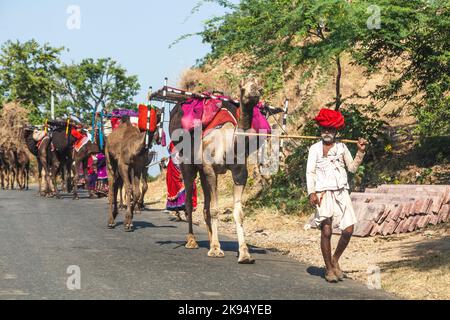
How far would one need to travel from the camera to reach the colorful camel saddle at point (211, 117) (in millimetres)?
11500

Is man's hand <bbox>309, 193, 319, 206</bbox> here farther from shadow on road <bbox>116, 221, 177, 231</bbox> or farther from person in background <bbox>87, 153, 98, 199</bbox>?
person in background <bbox>87, 153, 98, 199</bbox>

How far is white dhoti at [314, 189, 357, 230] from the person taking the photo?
29.7 ft

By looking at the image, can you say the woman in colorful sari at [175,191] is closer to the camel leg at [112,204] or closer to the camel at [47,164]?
the camel leg at [112,204]

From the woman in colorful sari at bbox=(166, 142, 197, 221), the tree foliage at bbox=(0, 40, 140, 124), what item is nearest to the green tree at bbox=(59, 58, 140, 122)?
the tree foliage at bbox=(0, 40, 140, 124)

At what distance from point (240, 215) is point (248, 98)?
162 centimetres

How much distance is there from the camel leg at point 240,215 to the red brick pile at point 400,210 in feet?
9.61

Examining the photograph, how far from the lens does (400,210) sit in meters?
13.3

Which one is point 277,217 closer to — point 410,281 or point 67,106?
point 410,281

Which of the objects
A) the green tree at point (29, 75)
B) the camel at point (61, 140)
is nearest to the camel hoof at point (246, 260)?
the camel at point (61, 140)

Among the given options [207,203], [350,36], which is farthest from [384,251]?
[350,36]

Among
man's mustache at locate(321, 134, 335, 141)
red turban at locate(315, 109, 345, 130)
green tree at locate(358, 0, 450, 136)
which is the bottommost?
man's mustache at locate(321, 134, 335, 141)

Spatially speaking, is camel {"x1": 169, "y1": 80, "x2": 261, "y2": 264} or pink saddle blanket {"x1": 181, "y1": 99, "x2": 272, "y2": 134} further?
pink saddle blanket {"x1": 181, "y1": 99, "x2": 272, "y2": 134}

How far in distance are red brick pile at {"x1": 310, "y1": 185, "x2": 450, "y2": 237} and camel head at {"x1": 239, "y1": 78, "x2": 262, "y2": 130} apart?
3.28m
